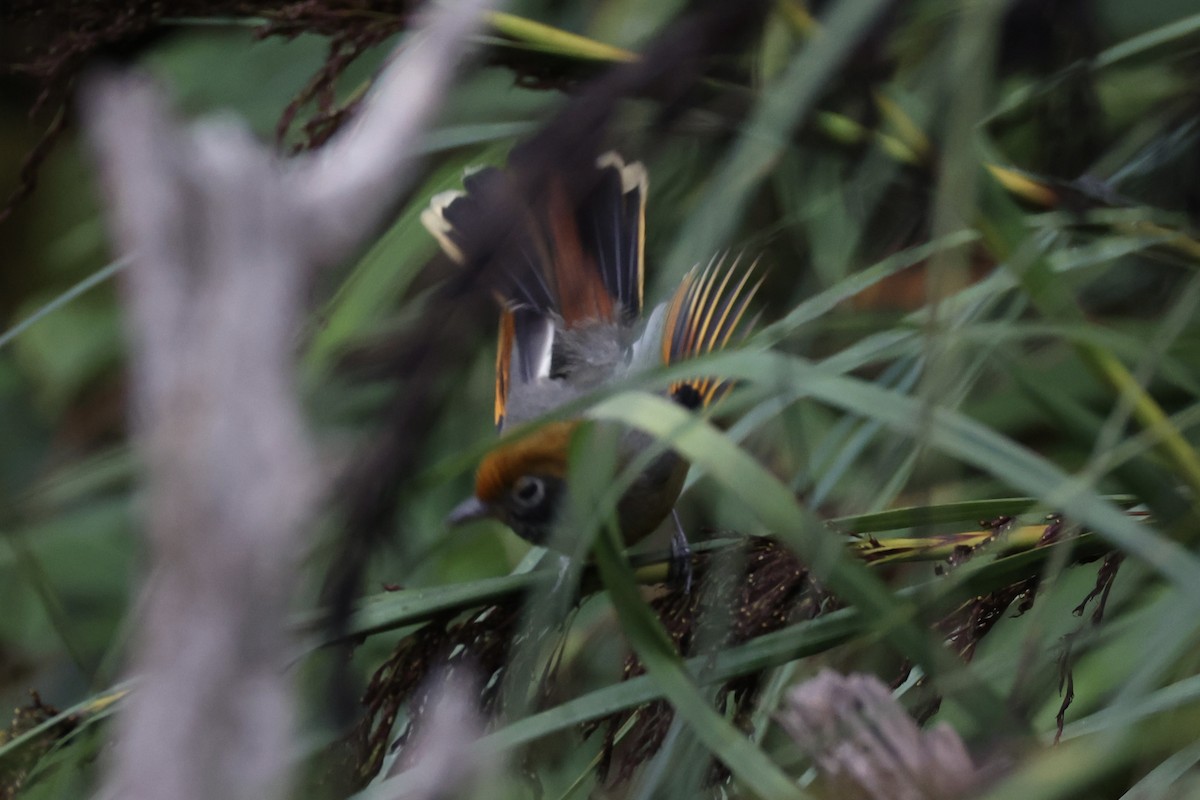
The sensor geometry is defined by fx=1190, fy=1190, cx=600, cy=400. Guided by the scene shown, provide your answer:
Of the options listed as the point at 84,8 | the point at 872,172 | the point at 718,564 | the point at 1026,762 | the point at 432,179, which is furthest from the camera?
the point at 432,179

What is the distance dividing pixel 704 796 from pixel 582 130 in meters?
0.43

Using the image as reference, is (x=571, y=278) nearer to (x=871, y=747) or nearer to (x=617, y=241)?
(x=617, y=241)

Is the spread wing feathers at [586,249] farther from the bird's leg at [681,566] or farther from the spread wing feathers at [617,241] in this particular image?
the bird's leg at [681,566]

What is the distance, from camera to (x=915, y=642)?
0.55 meters

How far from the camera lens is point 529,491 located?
1.21 metres

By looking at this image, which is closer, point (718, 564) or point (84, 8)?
point (718, 564)

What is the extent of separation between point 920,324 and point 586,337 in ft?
2.09

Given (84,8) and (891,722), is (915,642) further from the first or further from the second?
(84,8)

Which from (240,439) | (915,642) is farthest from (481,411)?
(240,439)

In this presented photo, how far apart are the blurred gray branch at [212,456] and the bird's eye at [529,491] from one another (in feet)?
2.87

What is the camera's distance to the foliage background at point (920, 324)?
56 cm

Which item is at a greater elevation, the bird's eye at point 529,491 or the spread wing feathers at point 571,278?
the spread wing feathers at point 571,278

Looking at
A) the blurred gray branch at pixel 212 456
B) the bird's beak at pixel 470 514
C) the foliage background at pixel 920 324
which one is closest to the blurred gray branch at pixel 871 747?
the foliage background at pixel 920 324

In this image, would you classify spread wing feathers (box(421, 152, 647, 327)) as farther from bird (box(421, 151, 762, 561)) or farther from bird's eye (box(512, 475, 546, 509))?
bird's eye (box(512, 475, 546, 509))
